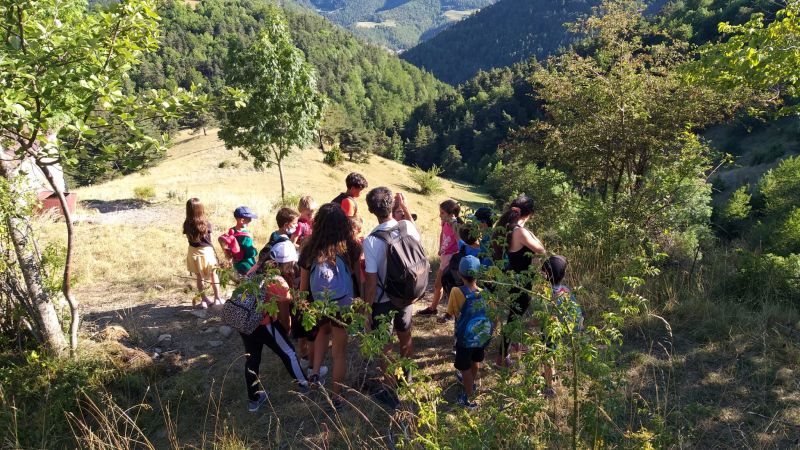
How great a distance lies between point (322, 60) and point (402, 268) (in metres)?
147

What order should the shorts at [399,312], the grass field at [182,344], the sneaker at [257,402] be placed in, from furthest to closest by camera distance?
the sneaker at [257,402] → the shorts at [399,312] → the grass field at [182,344]

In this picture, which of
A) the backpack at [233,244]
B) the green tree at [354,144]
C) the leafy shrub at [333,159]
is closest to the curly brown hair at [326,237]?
the backpack at [233,244]

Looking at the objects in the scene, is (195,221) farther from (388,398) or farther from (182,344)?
(388,398)

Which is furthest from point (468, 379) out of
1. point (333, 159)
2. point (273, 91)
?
point (333, 159)

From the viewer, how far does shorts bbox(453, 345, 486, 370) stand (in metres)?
3.65

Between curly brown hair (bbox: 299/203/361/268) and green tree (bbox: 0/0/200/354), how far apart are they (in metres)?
1.32

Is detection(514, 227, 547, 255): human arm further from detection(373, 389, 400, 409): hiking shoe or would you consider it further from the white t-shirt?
detection(373, 389, 400, 409): hiking shoe

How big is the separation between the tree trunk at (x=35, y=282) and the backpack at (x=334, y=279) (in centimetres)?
263

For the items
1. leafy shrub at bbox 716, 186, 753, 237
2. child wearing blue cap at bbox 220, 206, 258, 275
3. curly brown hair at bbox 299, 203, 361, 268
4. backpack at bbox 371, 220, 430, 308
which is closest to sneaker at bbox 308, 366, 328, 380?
backpack at bbox 371, 220, 430, 308

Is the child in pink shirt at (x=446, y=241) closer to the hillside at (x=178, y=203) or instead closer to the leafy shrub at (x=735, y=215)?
the hillside at (x=178, y=203)

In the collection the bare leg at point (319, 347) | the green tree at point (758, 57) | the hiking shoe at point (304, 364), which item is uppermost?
the green tree at point (758, 57)

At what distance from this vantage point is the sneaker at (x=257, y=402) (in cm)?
395

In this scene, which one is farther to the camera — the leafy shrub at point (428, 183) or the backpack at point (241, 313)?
the leafy shrub at point (428, 183)

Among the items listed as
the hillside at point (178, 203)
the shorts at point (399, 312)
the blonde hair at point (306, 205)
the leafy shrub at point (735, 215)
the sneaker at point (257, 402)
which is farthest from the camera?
the leafy shrub at point (735, 215)
